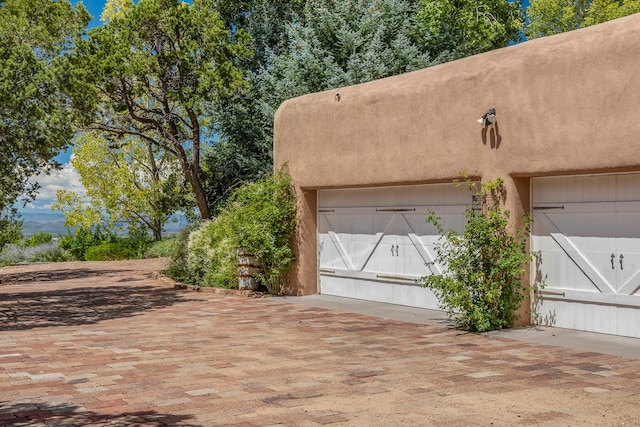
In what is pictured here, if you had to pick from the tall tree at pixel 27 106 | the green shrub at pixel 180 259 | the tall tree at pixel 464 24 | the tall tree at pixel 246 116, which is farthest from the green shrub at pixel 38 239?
the tall tree at pixel 464 24

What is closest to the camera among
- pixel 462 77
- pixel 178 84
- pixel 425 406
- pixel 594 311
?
pixel 425 406

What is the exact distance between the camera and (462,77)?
11383mm

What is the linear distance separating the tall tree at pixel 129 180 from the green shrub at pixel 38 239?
4.83 ft

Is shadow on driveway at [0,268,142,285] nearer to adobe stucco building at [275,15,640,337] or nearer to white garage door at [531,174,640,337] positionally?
adobe stucco building at [275,15,640,337]

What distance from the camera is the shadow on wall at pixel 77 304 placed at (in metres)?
12.1

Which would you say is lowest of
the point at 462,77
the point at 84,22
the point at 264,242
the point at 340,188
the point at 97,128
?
the point at 264,242

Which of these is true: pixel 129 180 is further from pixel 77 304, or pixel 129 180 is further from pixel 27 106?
pixel 77 304

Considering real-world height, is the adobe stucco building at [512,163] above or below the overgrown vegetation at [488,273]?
above

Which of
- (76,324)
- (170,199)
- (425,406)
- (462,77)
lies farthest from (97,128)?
(425,406)

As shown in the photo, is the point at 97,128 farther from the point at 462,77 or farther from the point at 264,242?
the point at 462,77

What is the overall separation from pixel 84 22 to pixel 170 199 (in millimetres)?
8743

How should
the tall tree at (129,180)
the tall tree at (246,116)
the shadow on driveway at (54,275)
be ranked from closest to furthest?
the shadow on driveway at (54,275)
the tall tree at (246,116)
the tall tree at (129,180)

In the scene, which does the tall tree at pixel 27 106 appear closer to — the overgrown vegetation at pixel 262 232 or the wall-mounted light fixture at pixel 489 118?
the overgrown vegetation at pixel 262 232

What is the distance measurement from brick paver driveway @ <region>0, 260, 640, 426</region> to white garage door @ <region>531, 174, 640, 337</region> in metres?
1.29
